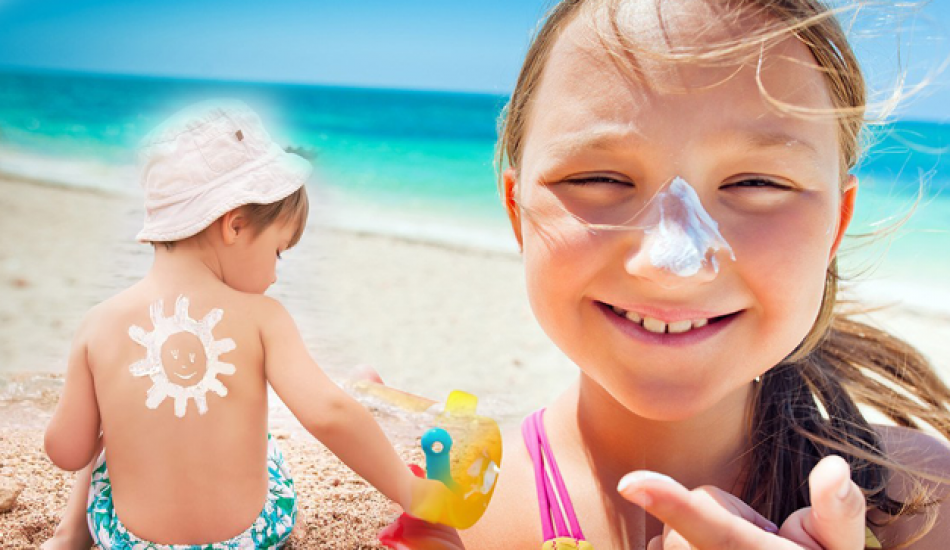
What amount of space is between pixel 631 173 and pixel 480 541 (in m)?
0.84

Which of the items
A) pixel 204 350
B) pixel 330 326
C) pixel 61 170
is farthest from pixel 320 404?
pixel 61 170

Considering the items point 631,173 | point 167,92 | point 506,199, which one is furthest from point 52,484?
point 631,173

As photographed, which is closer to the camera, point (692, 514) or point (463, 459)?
point (692, 514)

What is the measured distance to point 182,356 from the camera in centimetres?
123

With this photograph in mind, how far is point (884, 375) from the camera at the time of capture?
188cm

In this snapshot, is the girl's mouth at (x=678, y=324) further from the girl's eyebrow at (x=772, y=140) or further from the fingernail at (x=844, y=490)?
the fingernail at (x=844, y=490)

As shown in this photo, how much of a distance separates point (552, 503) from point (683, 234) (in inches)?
26.9

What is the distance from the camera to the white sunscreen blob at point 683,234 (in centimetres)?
115

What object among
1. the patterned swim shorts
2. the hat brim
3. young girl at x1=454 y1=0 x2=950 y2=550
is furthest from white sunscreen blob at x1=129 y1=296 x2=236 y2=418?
young girl at x1=454 y1=0 x2=950 y2=550

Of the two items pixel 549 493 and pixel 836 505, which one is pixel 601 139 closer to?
pixel 836 505

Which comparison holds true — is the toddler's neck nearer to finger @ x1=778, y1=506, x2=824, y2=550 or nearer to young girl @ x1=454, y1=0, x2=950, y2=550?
young girl @ x1=454, y1=0, x2=950, y2=550

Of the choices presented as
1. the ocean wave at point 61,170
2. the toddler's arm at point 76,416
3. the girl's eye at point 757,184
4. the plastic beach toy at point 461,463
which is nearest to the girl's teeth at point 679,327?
the girl's eye at point 757,184

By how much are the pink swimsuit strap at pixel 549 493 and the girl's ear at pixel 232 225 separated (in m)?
0.78

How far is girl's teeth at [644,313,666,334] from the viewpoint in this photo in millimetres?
1271
